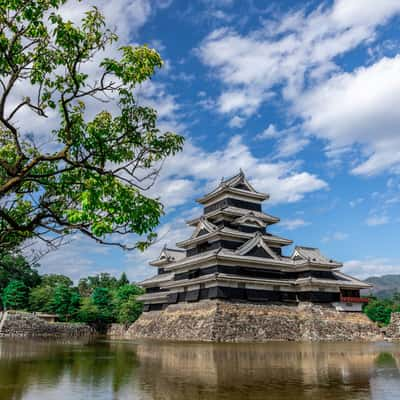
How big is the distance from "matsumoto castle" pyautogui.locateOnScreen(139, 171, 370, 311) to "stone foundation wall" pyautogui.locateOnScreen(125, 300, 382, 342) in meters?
0.85

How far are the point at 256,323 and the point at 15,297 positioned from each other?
38135 millimetres

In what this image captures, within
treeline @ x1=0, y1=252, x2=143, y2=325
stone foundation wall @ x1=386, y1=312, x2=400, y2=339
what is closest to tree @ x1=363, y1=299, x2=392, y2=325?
stone foundation wall @ x1=386, y1=312, x2=400, y2=339

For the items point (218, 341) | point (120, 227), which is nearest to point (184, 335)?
point (218, 341)

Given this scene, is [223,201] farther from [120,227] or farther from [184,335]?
[120,227]

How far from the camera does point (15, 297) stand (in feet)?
174

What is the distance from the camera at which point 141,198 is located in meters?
7.36

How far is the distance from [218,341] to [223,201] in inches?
568

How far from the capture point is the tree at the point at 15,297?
53156 millimetres

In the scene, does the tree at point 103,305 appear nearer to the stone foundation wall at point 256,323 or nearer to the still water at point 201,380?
the stone foundation wall at point 256,323

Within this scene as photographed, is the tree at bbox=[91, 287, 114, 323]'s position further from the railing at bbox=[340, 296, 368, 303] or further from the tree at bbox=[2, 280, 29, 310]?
the railing at bbox=[340, 296, 368, 303]

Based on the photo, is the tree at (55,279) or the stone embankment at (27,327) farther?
the tree at (55,279)

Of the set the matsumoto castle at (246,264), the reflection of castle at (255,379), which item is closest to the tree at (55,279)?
the matsumoto castle at (246,264)

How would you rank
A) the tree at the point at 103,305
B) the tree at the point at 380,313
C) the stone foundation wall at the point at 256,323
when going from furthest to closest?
the tree at the point at 380,313 < the tree at the point at 103,305 < the stone foundation wall at the point at 256,323

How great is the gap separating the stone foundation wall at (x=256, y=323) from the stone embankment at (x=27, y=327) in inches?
551
